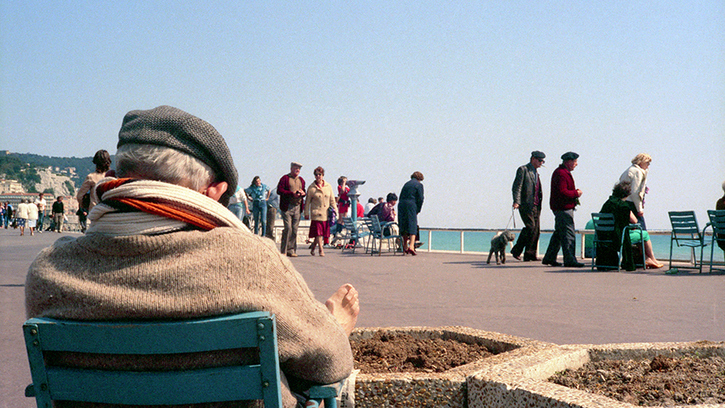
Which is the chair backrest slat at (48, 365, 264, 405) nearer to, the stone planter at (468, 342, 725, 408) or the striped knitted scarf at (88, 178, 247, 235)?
the striped knitted scarf at (88, 178, 247, 235)

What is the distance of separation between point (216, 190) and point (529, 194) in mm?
13075

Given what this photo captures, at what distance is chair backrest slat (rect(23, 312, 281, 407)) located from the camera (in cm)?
163

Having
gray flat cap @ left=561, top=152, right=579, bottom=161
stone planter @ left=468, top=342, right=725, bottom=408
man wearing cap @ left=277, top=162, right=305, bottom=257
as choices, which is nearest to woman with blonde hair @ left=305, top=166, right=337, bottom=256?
man wearing cap @ left=277, top=162, right=305, bottom=257

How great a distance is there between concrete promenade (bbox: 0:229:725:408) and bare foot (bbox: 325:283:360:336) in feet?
7.97

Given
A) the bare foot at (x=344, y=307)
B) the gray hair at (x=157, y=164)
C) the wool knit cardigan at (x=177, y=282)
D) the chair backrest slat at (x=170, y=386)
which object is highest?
the gray hair at (x=157, y=164)

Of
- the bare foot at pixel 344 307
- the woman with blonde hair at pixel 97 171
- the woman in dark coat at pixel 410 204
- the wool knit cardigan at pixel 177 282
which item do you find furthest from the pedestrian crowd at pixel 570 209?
the wool knit cardigan at pixel 177 282

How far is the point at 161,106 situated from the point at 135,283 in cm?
63

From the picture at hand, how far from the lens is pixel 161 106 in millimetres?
2094

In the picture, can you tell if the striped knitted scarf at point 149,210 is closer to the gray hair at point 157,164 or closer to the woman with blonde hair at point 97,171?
the gray hair at point 157,164

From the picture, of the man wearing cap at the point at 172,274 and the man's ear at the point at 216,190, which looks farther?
the man's ear at the point at 216,190

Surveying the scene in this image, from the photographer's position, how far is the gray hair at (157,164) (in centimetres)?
197

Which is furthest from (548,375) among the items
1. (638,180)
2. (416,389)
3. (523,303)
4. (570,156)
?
(570,156)

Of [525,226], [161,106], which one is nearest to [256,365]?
[161,106]

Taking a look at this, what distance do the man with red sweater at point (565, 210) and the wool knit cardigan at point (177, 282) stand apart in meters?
12.4
